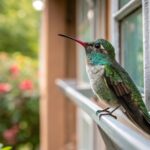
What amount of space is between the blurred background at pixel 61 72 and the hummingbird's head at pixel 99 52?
0.37m

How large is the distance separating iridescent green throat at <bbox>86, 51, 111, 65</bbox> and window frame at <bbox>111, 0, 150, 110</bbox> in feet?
0.63

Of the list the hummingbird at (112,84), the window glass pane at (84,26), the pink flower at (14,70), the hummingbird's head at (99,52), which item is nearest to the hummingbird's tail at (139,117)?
the hummingbird at (112,84)

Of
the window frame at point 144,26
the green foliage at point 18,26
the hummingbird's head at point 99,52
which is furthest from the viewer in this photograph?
the green foliage at point 18,26

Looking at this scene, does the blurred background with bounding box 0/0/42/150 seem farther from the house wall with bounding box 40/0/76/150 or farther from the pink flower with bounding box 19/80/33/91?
the house wall with bounding box 40/0/76/150

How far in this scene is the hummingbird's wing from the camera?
2.37 m

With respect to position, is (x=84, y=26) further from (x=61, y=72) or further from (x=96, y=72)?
(x=96, y=72)

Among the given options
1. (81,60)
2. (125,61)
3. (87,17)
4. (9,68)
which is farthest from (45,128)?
(125,61)

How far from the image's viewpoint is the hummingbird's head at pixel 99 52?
9.08 feet

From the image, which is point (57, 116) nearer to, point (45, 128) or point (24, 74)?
point (45, 128)

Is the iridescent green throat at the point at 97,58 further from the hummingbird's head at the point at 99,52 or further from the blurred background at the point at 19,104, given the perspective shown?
the blurred background at the point at 19,104

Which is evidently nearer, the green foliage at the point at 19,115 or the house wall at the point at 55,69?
the house wall at the point at 55,69

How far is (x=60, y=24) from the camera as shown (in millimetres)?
7895

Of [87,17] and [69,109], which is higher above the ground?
[87,17]

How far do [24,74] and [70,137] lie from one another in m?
4.16
